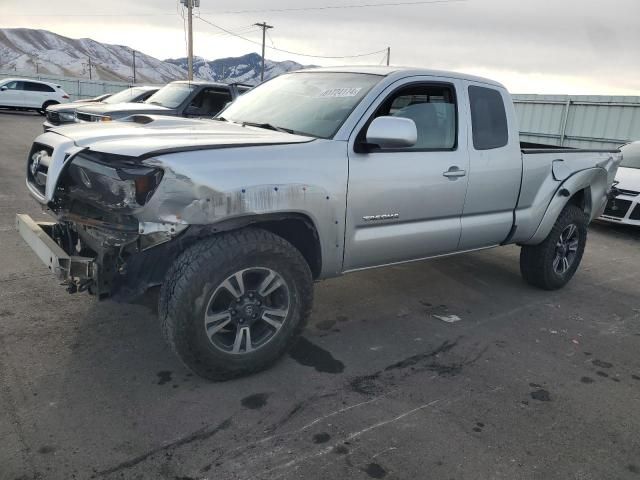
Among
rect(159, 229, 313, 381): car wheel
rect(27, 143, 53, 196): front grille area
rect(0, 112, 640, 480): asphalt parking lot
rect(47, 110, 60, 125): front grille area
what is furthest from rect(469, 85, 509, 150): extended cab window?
rect(47, 110, 60, 125): front grille area

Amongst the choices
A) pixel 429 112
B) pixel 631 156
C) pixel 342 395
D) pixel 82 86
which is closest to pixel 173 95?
pixel 429 112

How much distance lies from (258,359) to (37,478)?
4.35ft

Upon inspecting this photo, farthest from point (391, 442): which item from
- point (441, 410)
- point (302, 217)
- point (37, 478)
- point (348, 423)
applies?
point (37, 478)

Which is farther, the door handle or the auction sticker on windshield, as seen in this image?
the door handle

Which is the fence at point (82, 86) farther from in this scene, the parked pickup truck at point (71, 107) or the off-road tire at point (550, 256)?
the off-road tire at point (550, 256)

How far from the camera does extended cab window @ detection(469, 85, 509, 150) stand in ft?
14.3

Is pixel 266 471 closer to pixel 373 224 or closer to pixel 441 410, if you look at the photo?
pixel 441 410

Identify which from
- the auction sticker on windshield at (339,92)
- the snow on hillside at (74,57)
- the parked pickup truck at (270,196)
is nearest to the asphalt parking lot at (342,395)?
the parked pickup truck at (270,196)

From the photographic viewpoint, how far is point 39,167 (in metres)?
3.54

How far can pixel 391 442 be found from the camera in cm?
276

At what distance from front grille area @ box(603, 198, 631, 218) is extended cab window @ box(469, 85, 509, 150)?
4808mm

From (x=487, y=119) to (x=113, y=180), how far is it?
3055 millimetres

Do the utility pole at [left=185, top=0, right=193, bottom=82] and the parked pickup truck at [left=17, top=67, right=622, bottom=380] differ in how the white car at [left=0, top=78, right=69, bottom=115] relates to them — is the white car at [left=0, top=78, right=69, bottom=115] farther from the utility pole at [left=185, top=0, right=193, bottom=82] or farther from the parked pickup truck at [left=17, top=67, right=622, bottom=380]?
the parked pickup truck at [left=17, top=67, right=622, bottom=380]

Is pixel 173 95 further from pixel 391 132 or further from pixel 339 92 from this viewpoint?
pixel 391 132
